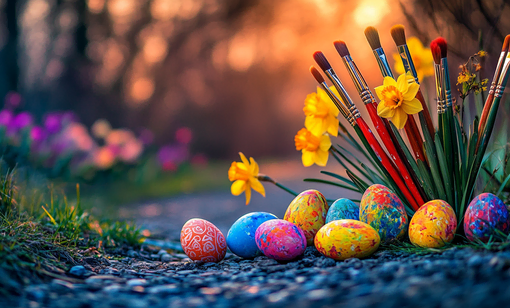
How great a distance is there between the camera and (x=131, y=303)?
110 centimetres

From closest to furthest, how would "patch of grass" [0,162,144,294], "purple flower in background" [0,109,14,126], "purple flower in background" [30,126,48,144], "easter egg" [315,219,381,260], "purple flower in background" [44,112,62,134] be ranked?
"patch of grass" [0,162,144,294], "easter egg" [315,219,381,260], "purple flower in background" [0,109,14,126], "purple flower in background" [30,126,48,144], "purple flower in background" [44,112,62,134]

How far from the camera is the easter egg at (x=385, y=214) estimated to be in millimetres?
1585

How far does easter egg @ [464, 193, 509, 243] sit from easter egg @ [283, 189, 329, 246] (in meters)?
0.63

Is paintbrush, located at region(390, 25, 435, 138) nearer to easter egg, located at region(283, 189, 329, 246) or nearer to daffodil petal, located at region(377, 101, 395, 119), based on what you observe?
daffodil petal, located at region(377, 101, 395, 119)

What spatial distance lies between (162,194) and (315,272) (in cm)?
451

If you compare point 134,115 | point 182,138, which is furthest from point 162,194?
point 134,115

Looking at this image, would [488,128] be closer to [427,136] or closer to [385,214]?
[427,136]

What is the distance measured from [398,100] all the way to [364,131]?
0.20 meters

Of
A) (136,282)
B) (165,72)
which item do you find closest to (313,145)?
(136,282)

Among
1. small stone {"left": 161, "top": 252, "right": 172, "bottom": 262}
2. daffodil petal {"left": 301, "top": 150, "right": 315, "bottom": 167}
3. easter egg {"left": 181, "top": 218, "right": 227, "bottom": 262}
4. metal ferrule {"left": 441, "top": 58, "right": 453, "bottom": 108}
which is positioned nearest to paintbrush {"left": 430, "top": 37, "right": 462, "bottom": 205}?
metal ferrule {"left": 441, "top": 58, "right": 453, "bottom": 108}

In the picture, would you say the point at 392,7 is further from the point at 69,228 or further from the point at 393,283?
the point at 69,228

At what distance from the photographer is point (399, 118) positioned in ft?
5.12

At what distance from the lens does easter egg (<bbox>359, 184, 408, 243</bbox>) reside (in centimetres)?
158

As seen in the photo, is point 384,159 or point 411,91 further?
point 384,159
